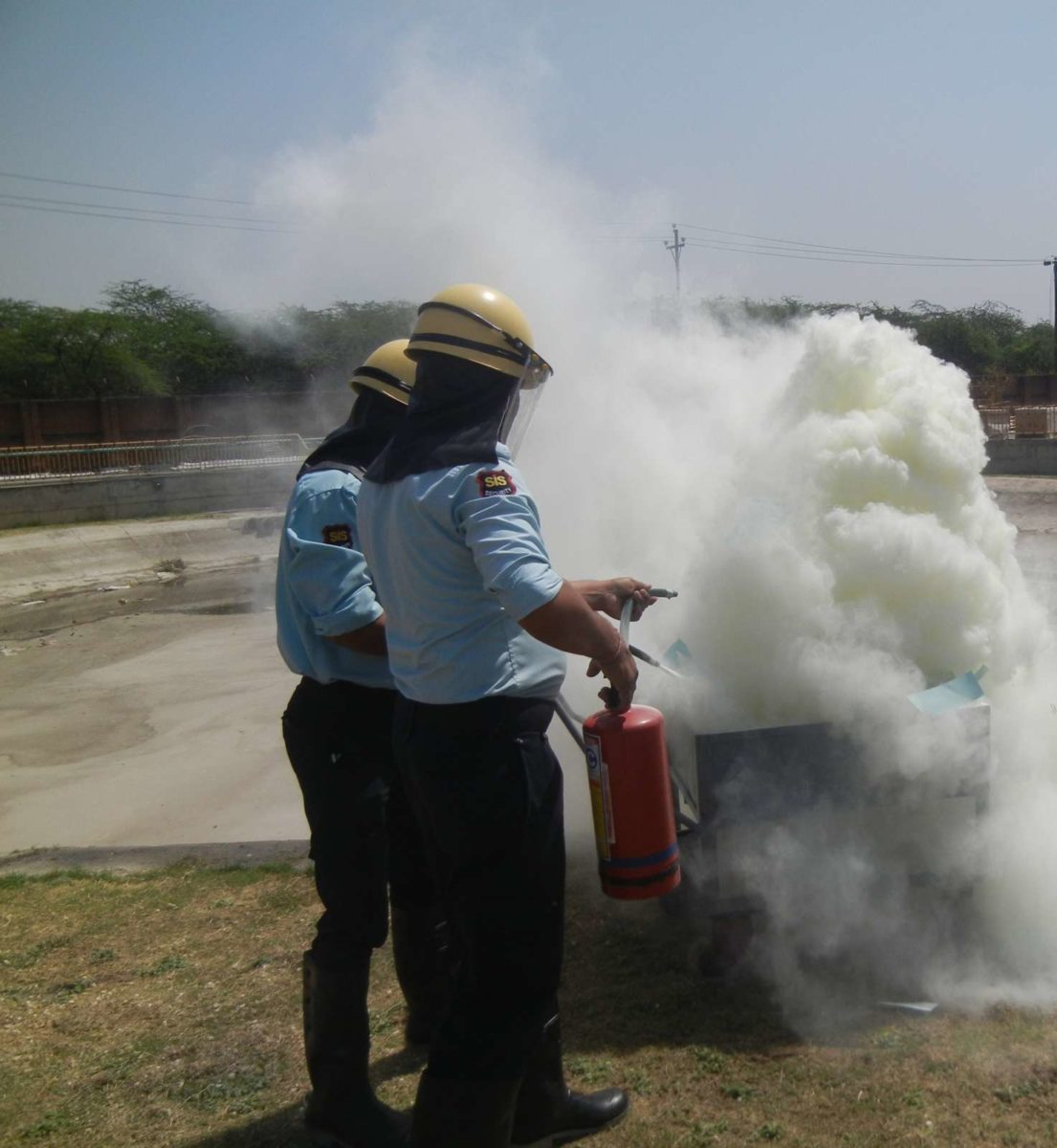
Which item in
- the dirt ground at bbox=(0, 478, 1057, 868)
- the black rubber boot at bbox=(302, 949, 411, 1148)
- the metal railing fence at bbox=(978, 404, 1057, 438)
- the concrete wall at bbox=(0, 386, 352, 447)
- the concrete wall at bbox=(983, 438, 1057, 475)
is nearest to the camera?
the black rubber boot at bbox=(302, 949, 411, 1148)

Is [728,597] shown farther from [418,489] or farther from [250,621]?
[250,621]

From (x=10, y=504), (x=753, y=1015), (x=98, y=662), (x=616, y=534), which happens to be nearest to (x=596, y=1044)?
(x=753, y=1015)

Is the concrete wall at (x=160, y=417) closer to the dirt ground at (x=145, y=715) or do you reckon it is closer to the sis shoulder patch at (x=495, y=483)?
the dirt ground at (x=145, y=715)

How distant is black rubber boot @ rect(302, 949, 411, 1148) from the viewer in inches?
101

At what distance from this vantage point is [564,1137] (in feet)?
8.34

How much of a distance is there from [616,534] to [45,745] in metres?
4.22

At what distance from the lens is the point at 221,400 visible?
127ft

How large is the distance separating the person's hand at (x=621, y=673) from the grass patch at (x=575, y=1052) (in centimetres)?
103

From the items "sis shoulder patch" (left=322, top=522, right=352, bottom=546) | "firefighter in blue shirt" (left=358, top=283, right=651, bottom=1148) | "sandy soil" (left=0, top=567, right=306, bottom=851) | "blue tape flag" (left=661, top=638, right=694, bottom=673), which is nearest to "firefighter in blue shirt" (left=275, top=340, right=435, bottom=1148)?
"sis shoulder patch" (left=322, top=522, right=352, bottom=546)

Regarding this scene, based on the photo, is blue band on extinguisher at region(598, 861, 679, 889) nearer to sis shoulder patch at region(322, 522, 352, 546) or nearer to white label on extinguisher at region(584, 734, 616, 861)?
white label on extinguisher at region(584, 734, 616, 861)

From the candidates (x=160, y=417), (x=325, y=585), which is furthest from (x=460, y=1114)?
(x=160, y=417)

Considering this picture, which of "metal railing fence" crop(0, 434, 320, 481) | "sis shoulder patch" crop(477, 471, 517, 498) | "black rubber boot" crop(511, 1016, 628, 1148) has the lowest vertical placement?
"black rubber boot" crop(511, 1016, 628, 1148)

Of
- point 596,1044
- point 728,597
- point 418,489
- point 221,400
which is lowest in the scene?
point 596,1044

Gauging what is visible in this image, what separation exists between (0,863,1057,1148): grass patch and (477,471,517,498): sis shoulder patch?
1536 mm
